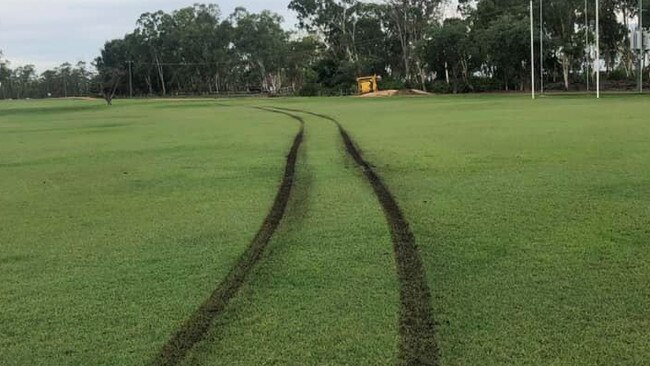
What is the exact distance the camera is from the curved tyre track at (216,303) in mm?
3944

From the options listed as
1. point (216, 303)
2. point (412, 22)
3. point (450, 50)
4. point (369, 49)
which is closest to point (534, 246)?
point (216, 303)

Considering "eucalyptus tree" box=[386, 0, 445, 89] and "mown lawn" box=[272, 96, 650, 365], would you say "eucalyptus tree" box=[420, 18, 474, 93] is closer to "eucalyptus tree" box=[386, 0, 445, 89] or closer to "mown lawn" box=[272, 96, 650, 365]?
"eucalyptus tree" box=[386, 0, 445, 89]

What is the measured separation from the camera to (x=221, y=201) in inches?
337

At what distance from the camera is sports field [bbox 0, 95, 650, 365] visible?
13.0 ft

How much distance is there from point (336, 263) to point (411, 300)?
105cm

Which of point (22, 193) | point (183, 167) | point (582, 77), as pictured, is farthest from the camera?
point (582, 77)

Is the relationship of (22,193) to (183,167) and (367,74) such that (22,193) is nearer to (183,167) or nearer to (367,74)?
(183,167)

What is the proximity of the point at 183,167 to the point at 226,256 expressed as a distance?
6.37m

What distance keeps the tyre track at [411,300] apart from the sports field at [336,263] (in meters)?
0.02

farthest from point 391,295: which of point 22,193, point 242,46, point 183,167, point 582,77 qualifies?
point 242,46

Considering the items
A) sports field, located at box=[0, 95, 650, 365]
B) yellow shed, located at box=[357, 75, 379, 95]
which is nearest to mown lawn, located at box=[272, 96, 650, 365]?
sports field, located at box=[0, 95, 650, 365]

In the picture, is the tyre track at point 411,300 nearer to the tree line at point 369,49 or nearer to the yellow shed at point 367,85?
the tree line at point 369,49

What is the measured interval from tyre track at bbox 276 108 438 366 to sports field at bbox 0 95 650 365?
0.02 metres

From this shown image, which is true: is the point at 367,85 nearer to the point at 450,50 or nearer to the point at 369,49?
the point at 450,50
